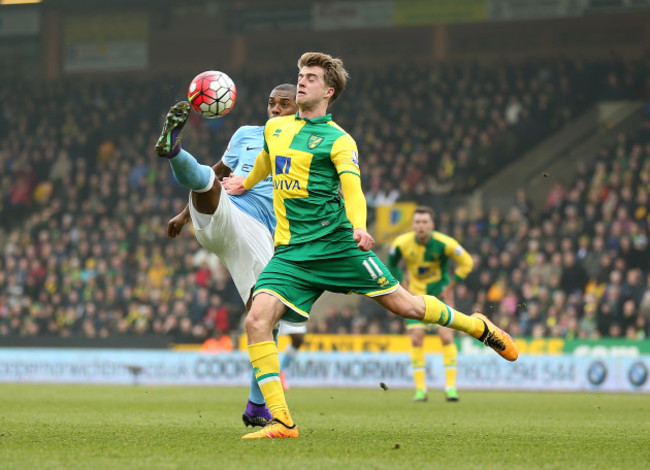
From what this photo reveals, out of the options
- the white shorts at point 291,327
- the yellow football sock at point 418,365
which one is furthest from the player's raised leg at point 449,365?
the white shorts at point 291,327

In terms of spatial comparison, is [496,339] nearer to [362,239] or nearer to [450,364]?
[362,239]

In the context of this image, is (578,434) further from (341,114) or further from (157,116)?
(157,116)

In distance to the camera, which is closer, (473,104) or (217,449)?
(217,449)

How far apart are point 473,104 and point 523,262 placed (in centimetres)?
566

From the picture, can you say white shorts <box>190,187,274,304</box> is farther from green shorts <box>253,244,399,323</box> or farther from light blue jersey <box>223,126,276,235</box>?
green shorts <box>253,244,399,323</box>

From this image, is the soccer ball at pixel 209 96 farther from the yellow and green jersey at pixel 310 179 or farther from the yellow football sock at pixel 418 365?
the yellow football sock at pixel 418 365

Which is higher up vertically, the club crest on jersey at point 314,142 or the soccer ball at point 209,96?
the soccer ball at point 209,96

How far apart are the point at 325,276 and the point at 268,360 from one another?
2.02ft

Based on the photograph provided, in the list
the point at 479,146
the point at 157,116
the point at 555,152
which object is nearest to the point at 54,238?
the point at 157,116

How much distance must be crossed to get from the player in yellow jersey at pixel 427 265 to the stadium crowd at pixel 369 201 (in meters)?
4.83

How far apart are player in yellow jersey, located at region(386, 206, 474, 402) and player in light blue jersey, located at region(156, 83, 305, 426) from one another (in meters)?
5.03

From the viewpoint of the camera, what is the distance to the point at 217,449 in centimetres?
551

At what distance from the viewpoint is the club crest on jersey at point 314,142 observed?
6195 mm

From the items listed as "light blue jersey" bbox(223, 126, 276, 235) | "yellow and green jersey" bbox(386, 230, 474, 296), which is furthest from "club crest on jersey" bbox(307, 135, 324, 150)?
"yellow and green jersey" bbox(386, 230, 474, 296)
